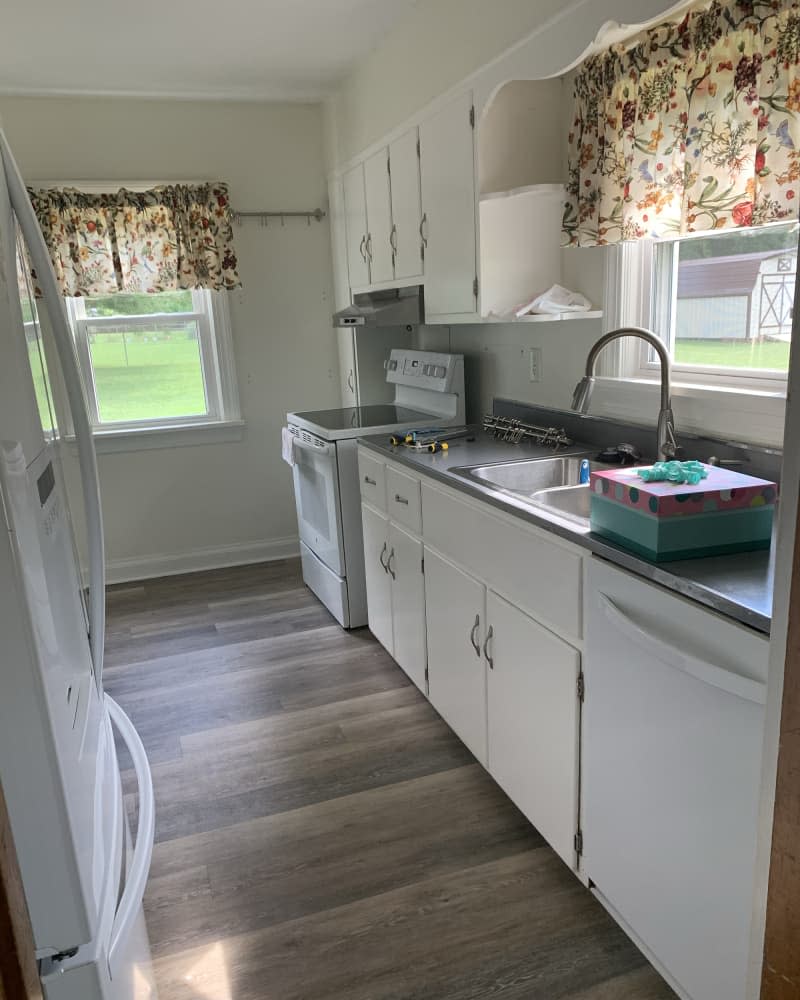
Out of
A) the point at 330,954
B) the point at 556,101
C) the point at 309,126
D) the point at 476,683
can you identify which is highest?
the point at 309,126

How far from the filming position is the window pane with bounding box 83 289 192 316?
394cm

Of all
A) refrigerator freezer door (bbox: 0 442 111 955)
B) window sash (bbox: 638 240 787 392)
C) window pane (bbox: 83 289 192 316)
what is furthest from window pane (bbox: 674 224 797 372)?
window pane (bbox: 83 289 192 316)

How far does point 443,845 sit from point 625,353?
1.59m

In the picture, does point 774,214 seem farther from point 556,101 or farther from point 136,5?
point 136,5

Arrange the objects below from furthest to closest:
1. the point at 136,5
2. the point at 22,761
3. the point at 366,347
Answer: the point at 366,347 → the point at 136,5 → the point at 22,761

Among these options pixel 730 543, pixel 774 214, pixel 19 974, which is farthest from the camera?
pixel 774 214

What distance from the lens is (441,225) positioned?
9.07 ft

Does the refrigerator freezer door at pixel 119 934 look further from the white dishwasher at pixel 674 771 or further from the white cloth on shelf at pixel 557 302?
the white cloth on shelf at pixel 557 302

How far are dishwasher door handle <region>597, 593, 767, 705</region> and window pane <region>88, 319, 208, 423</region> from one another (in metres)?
3.21

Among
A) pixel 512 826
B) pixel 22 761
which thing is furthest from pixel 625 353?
pixel 22 761

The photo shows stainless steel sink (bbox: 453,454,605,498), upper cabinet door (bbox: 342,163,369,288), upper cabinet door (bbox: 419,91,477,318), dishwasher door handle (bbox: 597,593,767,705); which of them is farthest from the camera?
upper cabinet door (bbox: 342,163,369,288)

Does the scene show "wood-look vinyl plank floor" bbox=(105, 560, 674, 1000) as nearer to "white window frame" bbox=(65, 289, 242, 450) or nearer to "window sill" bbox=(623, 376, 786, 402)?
"window sill" bbox=(623, 376, 786, 402)

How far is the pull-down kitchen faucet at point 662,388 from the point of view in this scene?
196 centimetres

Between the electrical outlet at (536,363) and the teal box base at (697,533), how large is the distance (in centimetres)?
142
